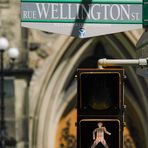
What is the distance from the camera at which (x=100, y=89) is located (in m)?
5.28

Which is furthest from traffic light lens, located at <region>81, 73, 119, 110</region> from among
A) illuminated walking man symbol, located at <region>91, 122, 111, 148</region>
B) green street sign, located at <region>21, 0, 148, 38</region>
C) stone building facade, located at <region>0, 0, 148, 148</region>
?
stone building facade, located at <region>0, 0, 148, 148</region>

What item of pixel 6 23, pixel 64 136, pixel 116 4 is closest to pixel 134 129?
pixel 64 136

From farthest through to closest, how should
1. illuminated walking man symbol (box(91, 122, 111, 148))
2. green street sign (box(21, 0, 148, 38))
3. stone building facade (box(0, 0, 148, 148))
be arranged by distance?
stone building facade (box(0, 0, 148, 148)), green street sign (box(21, 0, 148, 38)), illuminated walking man symbol (box(91, 122, 111, 148))

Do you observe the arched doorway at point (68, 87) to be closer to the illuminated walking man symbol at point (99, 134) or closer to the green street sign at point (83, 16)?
the green street sign at point (83, 16)

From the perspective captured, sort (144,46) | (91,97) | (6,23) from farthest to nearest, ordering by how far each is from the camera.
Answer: (6,23) < (144,46) < (91,97)

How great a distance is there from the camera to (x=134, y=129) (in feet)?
71.2

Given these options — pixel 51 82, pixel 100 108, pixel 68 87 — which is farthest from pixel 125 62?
pixel 68 87

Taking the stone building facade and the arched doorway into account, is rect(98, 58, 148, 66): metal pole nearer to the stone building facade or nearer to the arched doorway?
the stone building facade

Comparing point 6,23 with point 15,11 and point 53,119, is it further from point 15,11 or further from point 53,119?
point 53,119

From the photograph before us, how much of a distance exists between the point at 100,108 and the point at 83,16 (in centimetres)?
112

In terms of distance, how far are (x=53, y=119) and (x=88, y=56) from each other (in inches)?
82.1

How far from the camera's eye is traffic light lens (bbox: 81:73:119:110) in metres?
5.23

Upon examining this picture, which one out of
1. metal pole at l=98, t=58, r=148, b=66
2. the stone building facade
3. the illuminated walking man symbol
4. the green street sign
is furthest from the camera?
the stone building facade

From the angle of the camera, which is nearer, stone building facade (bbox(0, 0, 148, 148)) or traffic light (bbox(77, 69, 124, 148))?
traffic light (bbox(77, 69, 124, 148))
